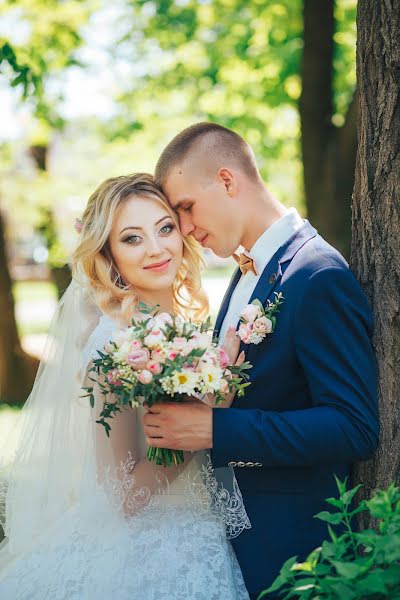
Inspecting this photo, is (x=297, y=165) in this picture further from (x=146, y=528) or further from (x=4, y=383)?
(x=146, y=528)

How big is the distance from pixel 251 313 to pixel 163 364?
1.89 ft

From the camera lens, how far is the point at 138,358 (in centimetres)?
287

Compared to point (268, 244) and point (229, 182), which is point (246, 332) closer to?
point (268, 244)

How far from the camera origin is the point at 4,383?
13273 mm

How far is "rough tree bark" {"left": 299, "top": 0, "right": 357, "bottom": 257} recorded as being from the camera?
8438mm

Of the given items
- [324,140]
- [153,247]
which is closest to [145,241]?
[153,247]

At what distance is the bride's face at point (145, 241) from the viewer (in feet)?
12.8

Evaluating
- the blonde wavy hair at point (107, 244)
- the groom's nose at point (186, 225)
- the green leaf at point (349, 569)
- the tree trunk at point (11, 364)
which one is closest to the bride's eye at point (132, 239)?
the blonde wavy hair at point (107, 244)

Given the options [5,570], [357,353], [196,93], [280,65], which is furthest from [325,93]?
[5,570]

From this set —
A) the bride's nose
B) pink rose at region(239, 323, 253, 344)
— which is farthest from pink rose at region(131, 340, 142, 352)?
the bride's nose

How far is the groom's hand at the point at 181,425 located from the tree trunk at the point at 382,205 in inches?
31.4

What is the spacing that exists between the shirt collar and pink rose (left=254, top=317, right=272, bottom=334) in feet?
1.35

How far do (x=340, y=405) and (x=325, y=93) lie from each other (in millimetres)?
6418

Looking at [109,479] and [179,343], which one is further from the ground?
[179,343]
